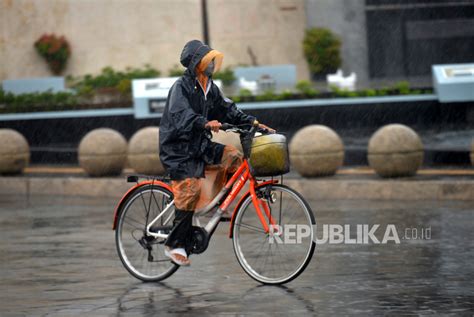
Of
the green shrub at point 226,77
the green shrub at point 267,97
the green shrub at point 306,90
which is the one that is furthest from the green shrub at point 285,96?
the green shrub at point 226,77

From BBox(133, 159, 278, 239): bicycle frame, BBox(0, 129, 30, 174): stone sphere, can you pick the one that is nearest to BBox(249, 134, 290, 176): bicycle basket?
BBox(133, 159, 278, 239): bicycle frame

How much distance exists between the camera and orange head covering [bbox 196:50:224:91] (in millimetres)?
8281

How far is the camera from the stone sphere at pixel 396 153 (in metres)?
14.3

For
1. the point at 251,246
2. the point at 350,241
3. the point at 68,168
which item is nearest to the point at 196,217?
the point at 251,246

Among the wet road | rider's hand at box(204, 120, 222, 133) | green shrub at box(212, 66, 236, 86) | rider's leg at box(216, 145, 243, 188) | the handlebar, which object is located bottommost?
the wet road

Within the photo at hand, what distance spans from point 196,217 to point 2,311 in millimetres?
1695

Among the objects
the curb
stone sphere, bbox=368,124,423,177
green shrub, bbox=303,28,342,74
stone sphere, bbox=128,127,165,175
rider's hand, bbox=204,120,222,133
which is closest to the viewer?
rider's hand, bbox=204,120,222,133

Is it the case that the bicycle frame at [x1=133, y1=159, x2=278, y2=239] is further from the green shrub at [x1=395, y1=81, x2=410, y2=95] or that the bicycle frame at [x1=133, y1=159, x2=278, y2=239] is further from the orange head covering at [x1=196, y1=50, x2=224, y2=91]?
the green shrub at [x1=395, y1=81, x2=410, y2=95]

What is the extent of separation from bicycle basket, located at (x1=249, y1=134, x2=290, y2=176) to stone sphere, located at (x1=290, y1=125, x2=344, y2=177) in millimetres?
6591

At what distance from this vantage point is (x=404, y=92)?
2333 cm

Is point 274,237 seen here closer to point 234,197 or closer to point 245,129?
point 234,197

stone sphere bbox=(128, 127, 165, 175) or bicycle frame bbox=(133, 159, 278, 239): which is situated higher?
bicycle frame bbox=(133, 159, 278, 239)

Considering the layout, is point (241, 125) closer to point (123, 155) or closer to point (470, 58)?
point (123, 155)

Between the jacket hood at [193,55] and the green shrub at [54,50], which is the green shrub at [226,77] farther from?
the jacket hood at [193,55]
